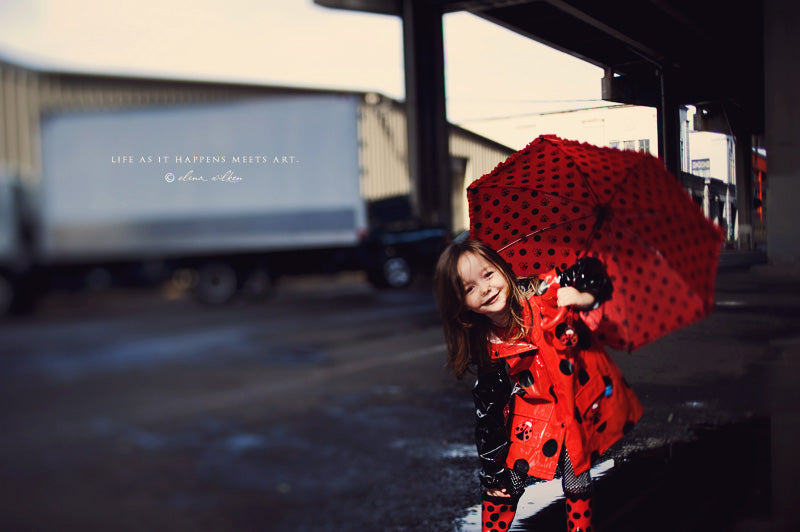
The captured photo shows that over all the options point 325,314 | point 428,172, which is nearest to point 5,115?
point 428,172

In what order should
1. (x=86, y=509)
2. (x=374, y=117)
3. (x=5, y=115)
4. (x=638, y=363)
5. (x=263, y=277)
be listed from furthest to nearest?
(x=263, y=277) → (x=374, y=117) → (x=86, y=509) → (x=5, y=115) → (x=638, y=363)

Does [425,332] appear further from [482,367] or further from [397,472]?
[482,367]

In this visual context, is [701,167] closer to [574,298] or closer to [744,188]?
[744,188]

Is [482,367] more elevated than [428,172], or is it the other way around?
[428,172]

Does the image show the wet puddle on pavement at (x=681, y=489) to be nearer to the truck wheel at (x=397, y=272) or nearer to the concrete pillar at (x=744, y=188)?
the concrete pillar at (x=744, y=188)

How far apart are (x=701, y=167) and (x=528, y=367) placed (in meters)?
1.39

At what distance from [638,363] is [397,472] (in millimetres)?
1794

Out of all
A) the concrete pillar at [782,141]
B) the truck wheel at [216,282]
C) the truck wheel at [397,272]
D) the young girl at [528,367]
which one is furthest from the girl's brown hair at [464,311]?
the truck wheel at [216,282]

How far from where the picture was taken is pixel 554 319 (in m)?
1.58

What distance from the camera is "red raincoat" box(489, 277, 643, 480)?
1.59 meters

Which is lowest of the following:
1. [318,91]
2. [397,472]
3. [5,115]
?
[397,472]

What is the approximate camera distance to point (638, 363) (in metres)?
2.51

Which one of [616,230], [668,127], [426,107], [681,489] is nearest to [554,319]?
[616,230]

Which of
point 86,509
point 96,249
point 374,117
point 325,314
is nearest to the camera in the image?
point 96,249
